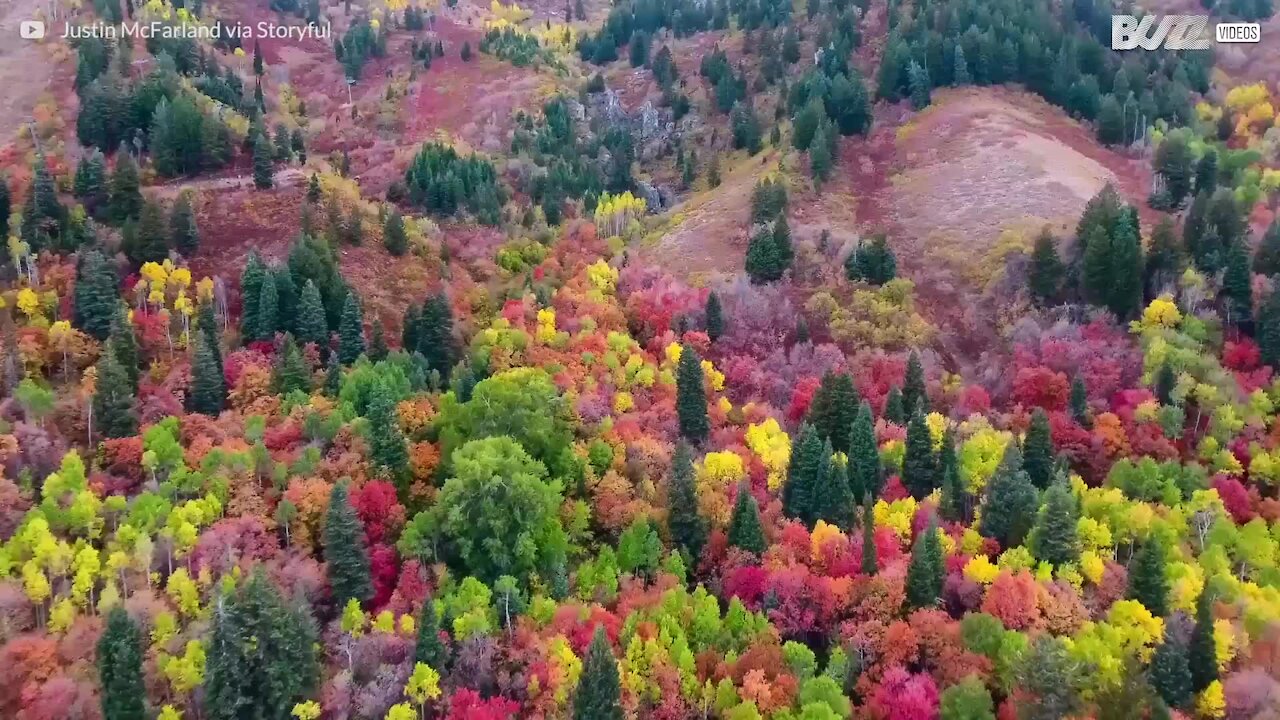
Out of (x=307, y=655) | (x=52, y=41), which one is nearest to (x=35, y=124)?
(x=52, y=41)

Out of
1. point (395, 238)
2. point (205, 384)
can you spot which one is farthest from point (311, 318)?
point (395, 238)

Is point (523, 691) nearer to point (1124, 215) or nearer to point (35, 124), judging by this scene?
point (1124, 215)

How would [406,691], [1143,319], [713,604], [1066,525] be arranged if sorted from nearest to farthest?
1. [406,691]
2. [713,604]
3. [1066,525]
4. [1143,319]

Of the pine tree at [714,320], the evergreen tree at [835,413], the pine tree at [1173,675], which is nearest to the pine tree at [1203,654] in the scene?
the pine tree at [1173,675]

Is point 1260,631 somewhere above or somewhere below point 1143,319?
below

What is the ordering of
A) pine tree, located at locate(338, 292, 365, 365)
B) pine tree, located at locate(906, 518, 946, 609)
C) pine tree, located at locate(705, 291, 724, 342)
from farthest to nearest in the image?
pine tree, located at locate(705, 291, 724, 342) → pine tree, located at locate(338, 292, 365, 365) → pine tree, located at locate(906, 518, 946, 609)

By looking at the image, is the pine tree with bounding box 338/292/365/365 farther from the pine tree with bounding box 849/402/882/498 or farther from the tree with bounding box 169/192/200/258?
the pine tree with bounding box 849/402/882/498

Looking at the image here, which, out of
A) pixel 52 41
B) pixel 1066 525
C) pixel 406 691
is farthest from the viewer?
pixel 52 41

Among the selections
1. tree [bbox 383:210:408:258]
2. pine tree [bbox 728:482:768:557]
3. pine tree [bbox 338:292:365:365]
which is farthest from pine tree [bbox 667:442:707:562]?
tree [bbox 383:210:408:258]

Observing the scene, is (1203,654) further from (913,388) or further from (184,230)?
(184,230)
